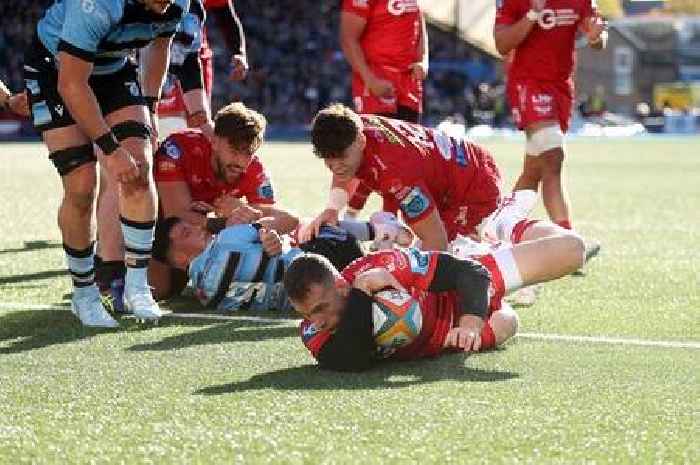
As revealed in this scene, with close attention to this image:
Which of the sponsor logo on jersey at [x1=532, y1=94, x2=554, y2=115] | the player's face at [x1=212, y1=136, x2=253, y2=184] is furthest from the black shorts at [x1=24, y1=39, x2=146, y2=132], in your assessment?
the sponsor logo on jersey at [x1=532, y1=94, x2=554, y2=115]

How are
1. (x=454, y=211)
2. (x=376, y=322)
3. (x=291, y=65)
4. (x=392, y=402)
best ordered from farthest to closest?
(x=291, y=65) → (x=454, y=211) → (x=376, y=322) → (x=392, y=402)

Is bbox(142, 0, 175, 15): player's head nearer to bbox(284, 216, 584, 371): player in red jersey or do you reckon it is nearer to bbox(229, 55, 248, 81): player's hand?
bbox(284, 216, 584, 371): player in red jersey

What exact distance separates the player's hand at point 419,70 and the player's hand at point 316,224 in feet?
9.35

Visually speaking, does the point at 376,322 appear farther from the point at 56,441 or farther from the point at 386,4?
the point at 386,4

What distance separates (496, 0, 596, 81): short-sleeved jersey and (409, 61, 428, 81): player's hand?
570 millimetres

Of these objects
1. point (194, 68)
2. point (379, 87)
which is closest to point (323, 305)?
point (194, 68)

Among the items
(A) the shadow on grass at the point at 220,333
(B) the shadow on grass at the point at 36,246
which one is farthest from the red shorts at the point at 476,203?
(B) the shadow on grass at the point at 36,246

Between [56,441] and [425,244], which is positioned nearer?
[56,441]

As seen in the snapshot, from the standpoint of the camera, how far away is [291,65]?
44.4 meters

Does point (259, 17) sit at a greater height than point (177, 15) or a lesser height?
lesser

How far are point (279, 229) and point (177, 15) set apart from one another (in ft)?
4.06

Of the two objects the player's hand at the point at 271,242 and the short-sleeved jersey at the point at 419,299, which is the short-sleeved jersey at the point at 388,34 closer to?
the player's hand at the point at 271,242

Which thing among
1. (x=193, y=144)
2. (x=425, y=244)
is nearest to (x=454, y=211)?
(x=425, y=244)

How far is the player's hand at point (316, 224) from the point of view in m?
6.61
